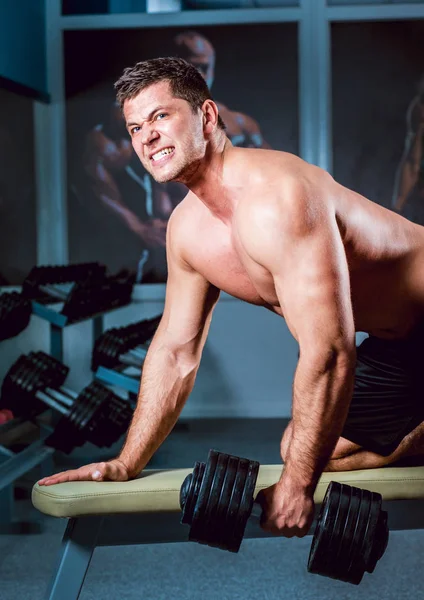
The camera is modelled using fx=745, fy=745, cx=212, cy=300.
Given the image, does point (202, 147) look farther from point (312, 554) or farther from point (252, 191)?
point (312, 554)

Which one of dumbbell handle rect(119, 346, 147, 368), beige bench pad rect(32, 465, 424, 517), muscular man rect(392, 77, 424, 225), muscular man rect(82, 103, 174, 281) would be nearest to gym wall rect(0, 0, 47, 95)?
muscular man rect(82, 103, 174, 281)

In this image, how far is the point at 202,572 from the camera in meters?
2.42

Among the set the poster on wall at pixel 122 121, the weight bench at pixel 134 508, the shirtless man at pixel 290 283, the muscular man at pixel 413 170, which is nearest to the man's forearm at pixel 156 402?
the shirtless man at pixel 290 283

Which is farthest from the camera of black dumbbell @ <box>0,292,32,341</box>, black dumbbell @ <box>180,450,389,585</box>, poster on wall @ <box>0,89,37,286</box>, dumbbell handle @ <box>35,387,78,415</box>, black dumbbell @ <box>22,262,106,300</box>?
poster on wall @ <box>0,89,37,286</box>

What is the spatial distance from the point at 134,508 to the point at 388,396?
31.2 inches

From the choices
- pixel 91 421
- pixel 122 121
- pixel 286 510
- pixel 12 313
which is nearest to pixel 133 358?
pixel 91 421

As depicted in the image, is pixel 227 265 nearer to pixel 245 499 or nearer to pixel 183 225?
pixel 183 225

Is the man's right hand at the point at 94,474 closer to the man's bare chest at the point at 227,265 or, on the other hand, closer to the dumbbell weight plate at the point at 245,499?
the dumbbell weight plate at the point at 245,499

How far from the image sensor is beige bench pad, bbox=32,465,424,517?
160 cm

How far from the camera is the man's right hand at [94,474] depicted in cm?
170

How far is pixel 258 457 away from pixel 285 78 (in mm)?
2555

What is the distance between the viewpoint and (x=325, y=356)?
60.1 inches

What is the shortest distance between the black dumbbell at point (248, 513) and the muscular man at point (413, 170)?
11.9 feet

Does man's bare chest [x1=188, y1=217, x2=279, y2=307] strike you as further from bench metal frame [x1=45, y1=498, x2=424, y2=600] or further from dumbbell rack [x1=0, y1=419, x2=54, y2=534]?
dumbbell rack [x1=0, y1=419, x2=54, y2=534]
